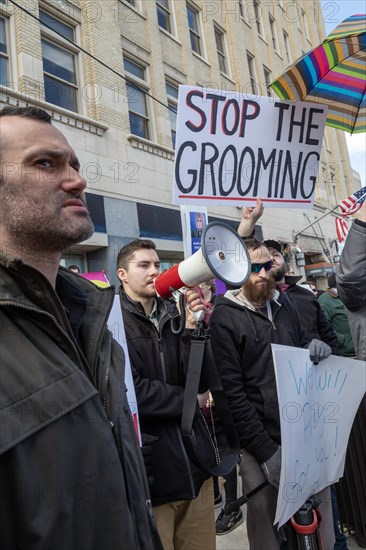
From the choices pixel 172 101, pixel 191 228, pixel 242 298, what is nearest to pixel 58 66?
pixel 172 101

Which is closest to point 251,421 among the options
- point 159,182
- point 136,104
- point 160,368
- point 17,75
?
point 160,368

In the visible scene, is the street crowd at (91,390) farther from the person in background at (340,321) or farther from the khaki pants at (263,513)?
the person in background at (340,321)

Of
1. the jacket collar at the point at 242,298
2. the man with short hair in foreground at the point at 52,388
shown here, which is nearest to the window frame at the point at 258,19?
the jacket collar at the point at 242,298

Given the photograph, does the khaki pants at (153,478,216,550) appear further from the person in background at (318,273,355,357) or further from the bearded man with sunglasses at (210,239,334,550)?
the person in background at (318,273,355,357)

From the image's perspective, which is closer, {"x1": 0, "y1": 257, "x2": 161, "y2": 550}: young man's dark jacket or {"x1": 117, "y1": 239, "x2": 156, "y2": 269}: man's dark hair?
{"x1": 0, "y1": 257, "x2": 161, "y2": 550}: young man's dark jacket

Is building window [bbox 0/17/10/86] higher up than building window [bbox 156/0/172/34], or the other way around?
building window [bbox 156/0/172/34]

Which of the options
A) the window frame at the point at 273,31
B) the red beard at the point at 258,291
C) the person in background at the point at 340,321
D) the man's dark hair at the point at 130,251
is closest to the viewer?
the red beard at the point at 258,291

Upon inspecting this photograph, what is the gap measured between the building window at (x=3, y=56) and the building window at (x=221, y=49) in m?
8.03

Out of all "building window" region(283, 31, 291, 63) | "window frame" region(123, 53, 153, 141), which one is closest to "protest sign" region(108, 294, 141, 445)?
"window frame" region(123, 53, 153, 141)

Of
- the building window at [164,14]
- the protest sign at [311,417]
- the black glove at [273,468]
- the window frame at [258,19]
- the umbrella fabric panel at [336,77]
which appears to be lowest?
the black glove at [273,468]

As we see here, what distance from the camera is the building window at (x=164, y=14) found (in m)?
11.0

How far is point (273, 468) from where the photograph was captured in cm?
188

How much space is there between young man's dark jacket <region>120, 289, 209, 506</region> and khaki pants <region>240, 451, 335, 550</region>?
30 centimetres

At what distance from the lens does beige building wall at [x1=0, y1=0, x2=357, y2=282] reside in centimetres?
744
